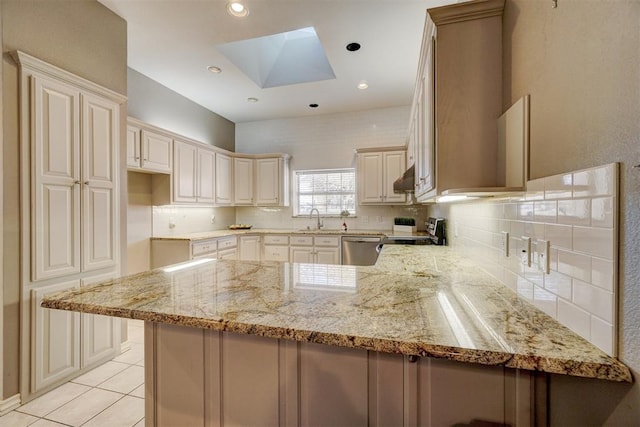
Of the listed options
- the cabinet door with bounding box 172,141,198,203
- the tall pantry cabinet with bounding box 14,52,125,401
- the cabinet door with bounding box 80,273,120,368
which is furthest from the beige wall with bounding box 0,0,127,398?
the cabinet door with bounding box 172,141,198,203

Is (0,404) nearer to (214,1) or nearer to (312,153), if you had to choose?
(214,1)

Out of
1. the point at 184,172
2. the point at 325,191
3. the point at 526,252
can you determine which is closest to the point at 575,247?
the point at 526,252

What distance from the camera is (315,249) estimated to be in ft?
14.0

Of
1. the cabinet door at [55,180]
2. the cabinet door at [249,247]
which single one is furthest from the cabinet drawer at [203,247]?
the cabinet door at [55,180]

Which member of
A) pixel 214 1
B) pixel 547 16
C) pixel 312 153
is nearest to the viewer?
pixel 547 16

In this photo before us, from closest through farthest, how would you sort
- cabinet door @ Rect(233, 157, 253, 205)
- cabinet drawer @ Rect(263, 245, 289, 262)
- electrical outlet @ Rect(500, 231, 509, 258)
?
electrical outlet @ Rect(500, 231, 509, 258) → cabinet drawer @ Rect(263, 245, 289, 262) → cabinet door @ Rect(233, 157, 253, 205)

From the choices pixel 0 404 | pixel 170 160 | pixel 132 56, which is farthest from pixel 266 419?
pixel 132 56

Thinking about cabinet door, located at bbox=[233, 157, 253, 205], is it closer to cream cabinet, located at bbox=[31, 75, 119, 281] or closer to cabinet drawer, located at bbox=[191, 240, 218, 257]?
cabinet drawer, located at bbox=[191, 240, 218, 257]

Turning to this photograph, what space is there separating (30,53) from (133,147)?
119cm

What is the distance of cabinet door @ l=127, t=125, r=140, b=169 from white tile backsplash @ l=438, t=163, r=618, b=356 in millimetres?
3359

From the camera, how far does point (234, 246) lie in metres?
4.27

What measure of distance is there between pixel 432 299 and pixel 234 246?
12.1 ft

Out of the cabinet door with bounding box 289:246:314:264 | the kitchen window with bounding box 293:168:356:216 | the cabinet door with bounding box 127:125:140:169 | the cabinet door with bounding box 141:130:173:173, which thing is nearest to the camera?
the cabinet door with bounding box 127:125:140:169

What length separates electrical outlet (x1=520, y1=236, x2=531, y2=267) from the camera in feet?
3.25
